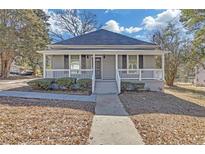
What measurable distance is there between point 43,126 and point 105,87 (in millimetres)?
9872

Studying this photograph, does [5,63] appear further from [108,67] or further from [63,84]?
[63,84]

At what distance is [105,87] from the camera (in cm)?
1659

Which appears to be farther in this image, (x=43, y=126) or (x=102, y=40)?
(x=102, y=40)

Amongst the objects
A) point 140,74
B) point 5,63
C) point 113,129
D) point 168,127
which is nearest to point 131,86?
point 140,74

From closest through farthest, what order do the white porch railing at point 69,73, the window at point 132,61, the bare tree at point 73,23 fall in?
the white porch railing at point 69,73, the window at point 132,61, the bare tree at point 73,23

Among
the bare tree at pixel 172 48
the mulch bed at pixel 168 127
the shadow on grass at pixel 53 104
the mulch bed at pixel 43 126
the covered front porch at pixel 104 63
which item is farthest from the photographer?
the bare tree at pixel 172 48

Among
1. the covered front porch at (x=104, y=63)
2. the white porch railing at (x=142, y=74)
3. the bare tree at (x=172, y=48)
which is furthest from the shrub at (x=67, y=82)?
the bare tree at (x=172, y=48)

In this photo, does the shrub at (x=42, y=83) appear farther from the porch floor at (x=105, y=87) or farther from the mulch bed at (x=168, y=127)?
the mulch bed at (x=168, y=127)

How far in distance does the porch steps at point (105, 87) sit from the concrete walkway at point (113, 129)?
634 cm

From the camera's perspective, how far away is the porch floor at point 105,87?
15.7m

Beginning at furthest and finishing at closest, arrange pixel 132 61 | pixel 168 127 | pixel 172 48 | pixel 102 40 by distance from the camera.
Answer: pixel 172 48 → pixel 102 40 → pixel 132 61 → pixel 168 127

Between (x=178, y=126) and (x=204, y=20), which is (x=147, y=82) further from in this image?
(x=178, y=126)

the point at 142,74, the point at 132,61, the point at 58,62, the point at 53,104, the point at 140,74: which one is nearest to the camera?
the point at 53,104
